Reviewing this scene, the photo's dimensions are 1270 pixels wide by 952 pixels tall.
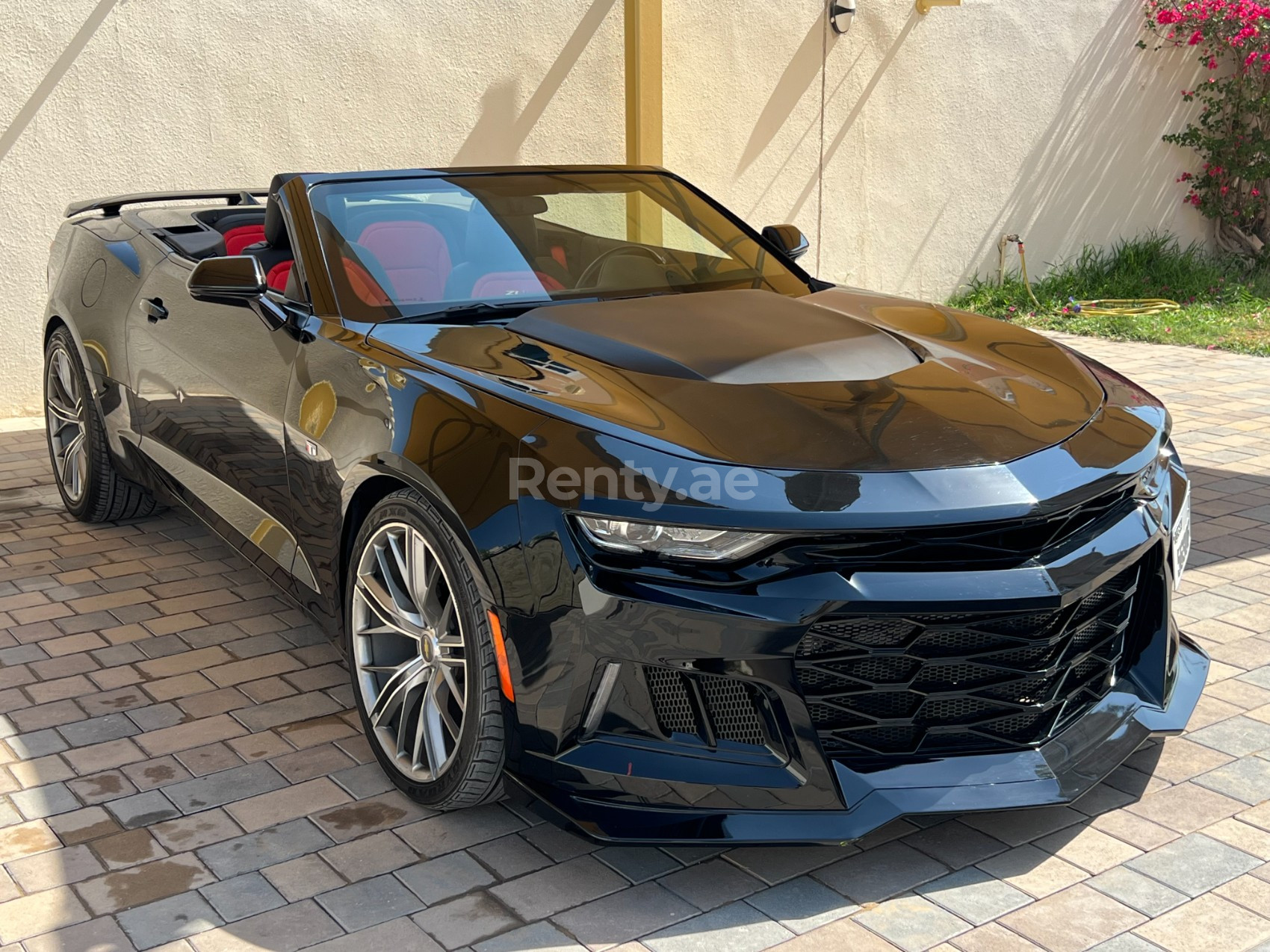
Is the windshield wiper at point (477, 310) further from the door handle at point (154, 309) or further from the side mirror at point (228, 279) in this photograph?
the door handle at point (154, 309)

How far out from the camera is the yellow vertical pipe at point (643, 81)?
8.45m

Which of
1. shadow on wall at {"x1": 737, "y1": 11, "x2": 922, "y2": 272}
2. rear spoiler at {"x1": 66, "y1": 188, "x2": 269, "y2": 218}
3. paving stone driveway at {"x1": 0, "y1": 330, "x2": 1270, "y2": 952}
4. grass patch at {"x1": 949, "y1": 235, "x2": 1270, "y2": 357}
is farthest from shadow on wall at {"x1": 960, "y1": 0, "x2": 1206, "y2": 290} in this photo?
paving stone driveway at {"x1": 0, "y1": 330, "x2": 1270, "y2": 952}

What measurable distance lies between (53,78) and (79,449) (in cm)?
280

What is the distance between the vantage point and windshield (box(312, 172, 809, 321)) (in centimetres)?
343

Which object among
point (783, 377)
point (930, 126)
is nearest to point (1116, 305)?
point (930, 126)

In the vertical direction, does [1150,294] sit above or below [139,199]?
below

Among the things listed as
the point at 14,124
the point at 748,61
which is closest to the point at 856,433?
the point at 14,124

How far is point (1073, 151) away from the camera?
11.3 meters

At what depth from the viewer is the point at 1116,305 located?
10.8 m

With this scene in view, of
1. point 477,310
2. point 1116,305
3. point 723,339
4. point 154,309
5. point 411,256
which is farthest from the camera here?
point 1116,305

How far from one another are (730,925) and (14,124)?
6211 mm

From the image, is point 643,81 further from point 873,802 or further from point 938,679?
point 873,802

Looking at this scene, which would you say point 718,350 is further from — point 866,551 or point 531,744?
point 531,744

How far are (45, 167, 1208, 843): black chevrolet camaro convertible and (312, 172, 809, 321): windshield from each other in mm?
15
